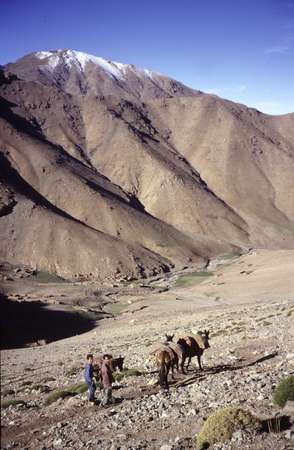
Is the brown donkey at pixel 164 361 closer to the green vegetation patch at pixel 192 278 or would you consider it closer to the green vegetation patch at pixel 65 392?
the green vegetation patch at pixel 65 392

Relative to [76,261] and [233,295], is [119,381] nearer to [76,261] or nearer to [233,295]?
[233,295]

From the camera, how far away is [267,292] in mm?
69938

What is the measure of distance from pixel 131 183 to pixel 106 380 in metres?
145

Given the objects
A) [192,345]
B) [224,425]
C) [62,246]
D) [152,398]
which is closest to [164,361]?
[152,398]

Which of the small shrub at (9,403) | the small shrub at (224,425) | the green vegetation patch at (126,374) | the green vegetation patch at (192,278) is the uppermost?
the green vegetation patch at (192,278)

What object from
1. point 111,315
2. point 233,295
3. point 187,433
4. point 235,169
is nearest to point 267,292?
point 233,295

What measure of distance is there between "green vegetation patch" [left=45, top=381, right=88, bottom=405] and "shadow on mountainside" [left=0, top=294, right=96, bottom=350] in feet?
107

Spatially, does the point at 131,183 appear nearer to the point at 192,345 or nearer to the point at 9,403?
the point at 192,345

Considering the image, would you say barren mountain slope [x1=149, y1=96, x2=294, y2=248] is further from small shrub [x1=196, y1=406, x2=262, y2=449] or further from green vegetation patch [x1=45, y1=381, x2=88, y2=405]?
small shrub [x1=196, y1=406, x2=262, y2=449]

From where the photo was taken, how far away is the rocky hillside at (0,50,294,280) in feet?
344

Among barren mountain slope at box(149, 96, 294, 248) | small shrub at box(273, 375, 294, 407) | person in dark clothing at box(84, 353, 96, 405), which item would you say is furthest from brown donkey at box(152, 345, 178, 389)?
barren mountain slope at box(149, 96, 294, 248)

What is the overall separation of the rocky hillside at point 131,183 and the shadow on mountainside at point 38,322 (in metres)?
33.4

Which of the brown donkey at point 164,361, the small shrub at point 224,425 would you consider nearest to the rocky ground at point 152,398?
the small shrub at point 224,425

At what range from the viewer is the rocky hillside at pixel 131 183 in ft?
344
